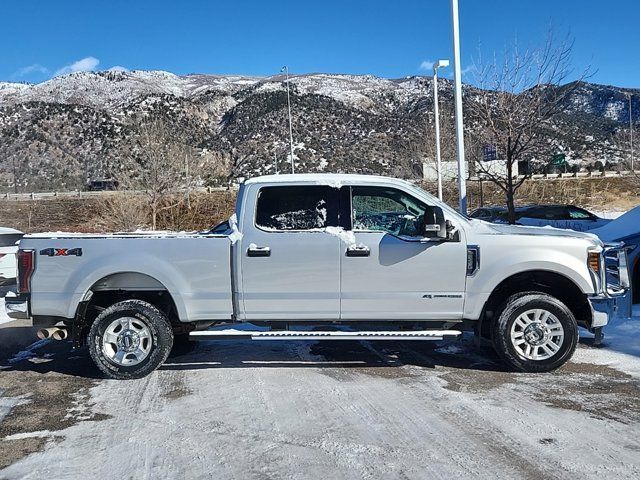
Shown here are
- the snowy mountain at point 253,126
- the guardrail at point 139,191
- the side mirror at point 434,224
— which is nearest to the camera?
the side mirror at point 434,224

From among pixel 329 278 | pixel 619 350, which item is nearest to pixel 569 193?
pixel 619 350

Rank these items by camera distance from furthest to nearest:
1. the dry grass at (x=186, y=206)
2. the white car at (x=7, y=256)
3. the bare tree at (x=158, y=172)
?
the dry grass at (x=186, y=206), the bare tree at (x=158, y=172), the white car at (x=7, y=256)

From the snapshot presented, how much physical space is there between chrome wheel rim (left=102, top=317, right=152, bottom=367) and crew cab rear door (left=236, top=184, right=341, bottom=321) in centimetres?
109

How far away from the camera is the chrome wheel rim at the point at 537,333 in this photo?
5.62 metres

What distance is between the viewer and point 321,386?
5375 millimetres

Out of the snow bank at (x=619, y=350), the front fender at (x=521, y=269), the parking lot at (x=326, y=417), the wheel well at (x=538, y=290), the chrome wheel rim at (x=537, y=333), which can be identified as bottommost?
the parking lot at (x=326, y=417)

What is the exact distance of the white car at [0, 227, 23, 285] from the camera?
10.5m

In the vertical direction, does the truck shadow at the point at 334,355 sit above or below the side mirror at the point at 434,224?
below

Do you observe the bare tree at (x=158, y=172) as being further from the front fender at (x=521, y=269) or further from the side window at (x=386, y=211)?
the front fender at (x=521, y=269)

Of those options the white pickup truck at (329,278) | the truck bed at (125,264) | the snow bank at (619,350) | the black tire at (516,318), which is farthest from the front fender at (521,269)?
the truck bed at (125,264)

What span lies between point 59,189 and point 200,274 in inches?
1714

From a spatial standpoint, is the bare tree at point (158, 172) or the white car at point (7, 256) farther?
the bare tree at point (158, 172)

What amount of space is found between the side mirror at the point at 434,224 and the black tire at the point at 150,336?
2.80 metres

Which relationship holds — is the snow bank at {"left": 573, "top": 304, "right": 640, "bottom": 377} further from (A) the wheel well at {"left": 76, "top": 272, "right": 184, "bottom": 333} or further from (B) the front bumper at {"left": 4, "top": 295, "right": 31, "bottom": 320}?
(B) the front bumper at {"left": 4, "top": 295, "right": 31, "bottom": 320}
